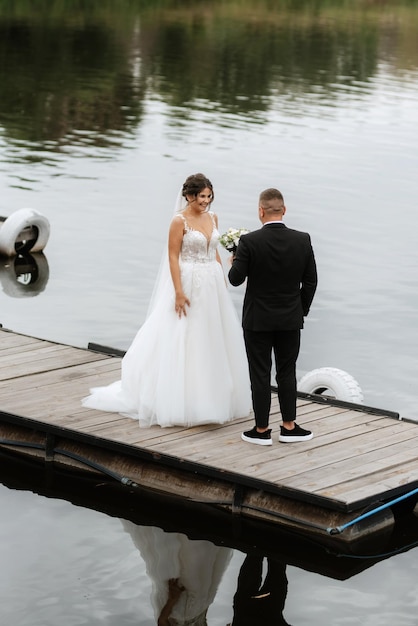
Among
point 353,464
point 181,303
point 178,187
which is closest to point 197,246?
point 181,303

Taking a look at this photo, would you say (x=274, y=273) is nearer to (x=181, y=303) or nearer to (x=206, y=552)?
(x=181, y=303)

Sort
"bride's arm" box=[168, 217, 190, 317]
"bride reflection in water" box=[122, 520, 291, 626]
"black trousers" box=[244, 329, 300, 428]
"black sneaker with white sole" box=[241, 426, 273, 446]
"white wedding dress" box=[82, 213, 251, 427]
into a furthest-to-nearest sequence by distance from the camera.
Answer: "white wedding dress" box=[82, 213, 251, 427] < "bride's arm" box=[168, 217, 190, 317] < "black sneaker with white sole" box=[241, 426, 273, 446] < "black trousers" box=[244, 329, 300, 428] < "bride reflection in water" box=[122, 520, 291, 626]

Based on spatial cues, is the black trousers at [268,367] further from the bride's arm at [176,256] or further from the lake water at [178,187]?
the lake water at [178,187]

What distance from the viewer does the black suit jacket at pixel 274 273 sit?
9930 mm

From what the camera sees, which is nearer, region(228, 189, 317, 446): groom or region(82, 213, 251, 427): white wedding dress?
region(228, 189, 317, 446): groom

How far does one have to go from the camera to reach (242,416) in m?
11.1

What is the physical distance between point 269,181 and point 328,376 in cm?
1489

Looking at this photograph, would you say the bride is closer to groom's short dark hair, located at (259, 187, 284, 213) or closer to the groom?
the groom

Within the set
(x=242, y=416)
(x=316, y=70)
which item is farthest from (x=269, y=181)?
(x=316, y=70)

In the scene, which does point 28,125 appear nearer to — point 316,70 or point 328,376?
point 316,70

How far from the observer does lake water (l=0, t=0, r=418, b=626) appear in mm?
9172

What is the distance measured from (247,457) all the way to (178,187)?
16.2 meters

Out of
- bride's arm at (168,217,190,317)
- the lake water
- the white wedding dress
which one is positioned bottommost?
the lake water

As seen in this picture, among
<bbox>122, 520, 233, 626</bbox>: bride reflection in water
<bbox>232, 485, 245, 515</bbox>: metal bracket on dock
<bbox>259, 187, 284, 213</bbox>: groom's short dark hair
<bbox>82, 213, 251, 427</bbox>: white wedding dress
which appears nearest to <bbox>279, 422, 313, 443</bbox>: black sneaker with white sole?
<bbox>82, 213, 251, 427</bbox>: white wedding dress
